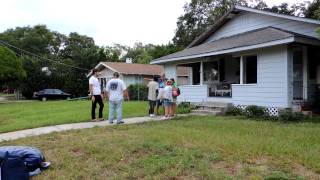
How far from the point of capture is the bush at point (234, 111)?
16.3 m

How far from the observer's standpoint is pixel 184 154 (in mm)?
7512

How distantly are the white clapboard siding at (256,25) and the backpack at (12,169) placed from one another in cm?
1296

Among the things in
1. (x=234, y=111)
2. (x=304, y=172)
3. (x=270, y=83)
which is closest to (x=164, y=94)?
(x=234, y=111)

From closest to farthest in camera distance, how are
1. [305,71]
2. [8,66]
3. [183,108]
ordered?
1. [305,71]
2. [183,108]
3. [8,66]

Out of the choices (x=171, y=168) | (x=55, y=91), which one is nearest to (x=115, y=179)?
(x=171, y=168)

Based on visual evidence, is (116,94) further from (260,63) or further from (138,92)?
(138,92)

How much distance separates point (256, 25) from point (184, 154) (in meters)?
13.7

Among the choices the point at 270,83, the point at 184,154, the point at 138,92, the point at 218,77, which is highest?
the point at 218,77

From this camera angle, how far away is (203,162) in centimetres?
698

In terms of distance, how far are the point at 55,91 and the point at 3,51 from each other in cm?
812

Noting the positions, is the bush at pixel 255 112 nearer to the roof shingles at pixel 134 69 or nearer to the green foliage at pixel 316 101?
the green foliage at pixel 316 101

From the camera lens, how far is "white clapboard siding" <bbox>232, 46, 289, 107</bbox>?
14.9 meters

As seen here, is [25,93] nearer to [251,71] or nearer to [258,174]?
[251,71]

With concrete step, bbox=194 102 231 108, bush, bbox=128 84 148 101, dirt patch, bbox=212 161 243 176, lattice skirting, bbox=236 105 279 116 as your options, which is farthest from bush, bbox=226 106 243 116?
bush, bbox=128 84 148 101
